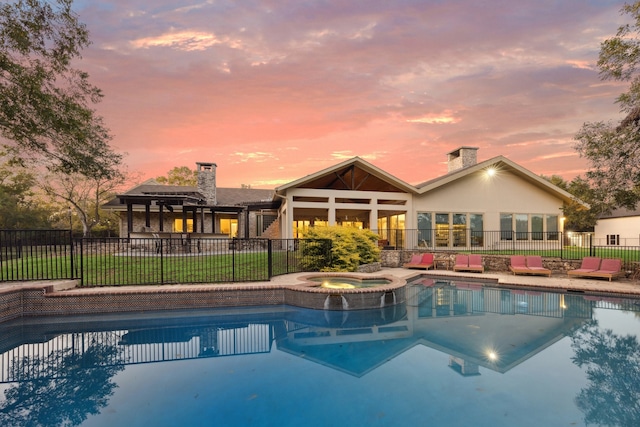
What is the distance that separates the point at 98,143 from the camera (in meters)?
12.9

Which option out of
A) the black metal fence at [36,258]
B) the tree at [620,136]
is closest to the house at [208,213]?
the black metal fence at [36,258]

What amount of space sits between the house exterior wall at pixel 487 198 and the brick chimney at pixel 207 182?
16301 millimetres

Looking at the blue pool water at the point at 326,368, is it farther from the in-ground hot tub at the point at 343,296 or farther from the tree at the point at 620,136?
the tree at the point at 620,136

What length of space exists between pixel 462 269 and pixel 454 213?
5.79 m

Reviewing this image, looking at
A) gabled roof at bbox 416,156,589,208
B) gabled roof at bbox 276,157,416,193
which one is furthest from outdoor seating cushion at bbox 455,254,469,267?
gabled roof at bbox 276,157,416,193

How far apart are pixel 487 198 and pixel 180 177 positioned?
41084mm

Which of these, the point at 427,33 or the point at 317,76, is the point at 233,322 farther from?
the point at 427,33

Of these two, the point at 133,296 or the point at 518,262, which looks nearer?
the point at 133,296

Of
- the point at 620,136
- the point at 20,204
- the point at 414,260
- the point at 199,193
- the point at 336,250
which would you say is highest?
the point at 620,136

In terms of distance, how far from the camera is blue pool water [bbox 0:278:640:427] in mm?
4098

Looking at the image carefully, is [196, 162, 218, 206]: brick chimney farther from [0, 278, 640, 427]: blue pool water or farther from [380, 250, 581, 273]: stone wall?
[0, 278, 640, 427]: blue pool water

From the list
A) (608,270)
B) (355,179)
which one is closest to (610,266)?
(608,270)

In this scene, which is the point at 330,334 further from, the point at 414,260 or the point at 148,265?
the point at 414,260

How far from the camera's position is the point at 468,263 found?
1584cm
